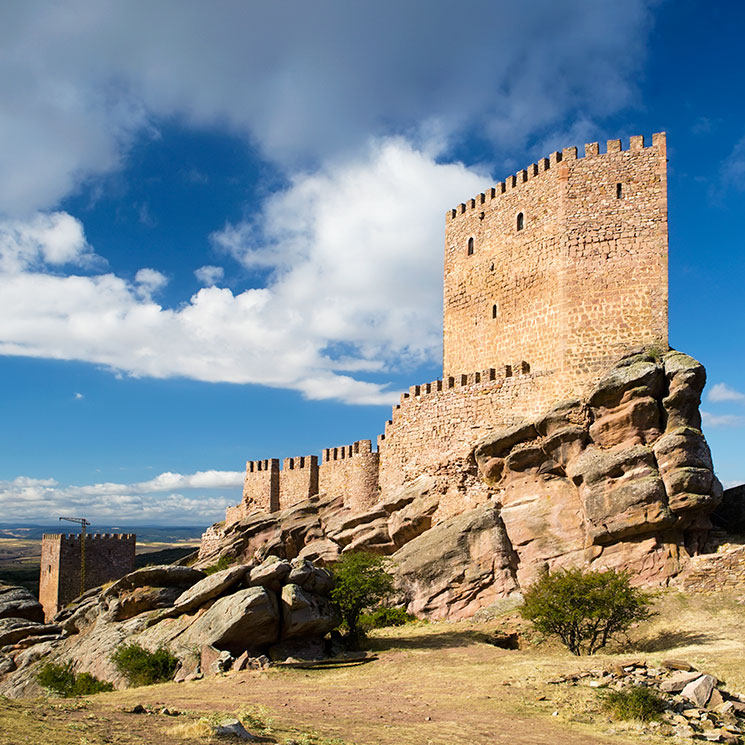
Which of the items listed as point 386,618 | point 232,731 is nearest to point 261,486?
point 386,618

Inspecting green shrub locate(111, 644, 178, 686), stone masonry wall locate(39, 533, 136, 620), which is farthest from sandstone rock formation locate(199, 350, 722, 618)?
stone masonry wall locate(39, 533, 136, 620)

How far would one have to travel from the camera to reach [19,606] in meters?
40.3

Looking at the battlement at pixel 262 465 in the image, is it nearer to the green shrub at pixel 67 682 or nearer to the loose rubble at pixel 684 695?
the green shrub at pixel 67 682

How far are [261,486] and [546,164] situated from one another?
1003 inches

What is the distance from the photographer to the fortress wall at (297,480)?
4100cm

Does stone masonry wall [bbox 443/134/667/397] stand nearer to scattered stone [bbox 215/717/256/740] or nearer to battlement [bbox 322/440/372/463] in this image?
battlement [bbox 322/440/372/463]

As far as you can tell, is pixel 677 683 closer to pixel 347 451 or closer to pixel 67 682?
pixel 67 682

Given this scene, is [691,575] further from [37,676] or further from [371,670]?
[37,676]

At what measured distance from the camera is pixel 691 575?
74.5 feet

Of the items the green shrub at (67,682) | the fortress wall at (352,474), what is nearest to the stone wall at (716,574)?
the fortress wall at (352,474)

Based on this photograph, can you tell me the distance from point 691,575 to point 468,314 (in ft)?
50.9

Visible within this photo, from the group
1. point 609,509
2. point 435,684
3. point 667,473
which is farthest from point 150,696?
point 667,473

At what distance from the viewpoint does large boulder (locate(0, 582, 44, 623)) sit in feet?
130

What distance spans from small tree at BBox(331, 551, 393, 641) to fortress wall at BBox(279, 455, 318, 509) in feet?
52.2
